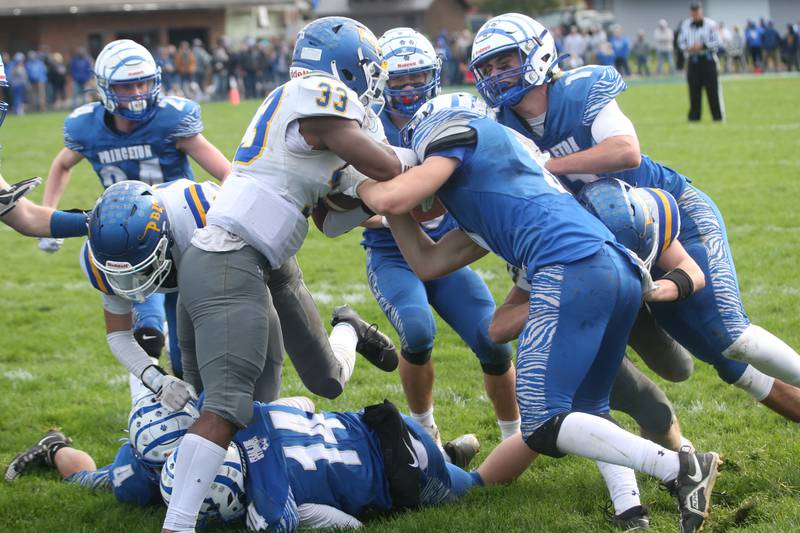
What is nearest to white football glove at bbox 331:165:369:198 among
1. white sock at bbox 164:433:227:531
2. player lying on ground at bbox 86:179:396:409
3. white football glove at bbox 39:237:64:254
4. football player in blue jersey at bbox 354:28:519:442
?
player lying on ground at bbox 86:179:396:409

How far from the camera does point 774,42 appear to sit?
96.0 feet

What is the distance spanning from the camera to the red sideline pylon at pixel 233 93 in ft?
89.4

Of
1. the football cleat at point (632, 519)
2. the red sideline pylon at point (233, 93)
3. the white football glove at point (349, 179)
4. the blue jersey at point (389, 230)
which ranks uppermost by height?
the white football glove at point (349, 179)

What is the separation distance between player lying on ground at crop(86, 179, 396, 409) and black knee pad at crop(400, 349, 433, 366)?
256 millimetres

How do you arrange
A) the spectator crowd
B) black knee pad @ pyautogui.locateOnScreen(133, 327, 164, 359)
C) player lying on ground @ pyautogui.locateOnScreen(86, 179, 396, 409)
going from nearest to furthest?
player lying on ground @ pyautogui.locateOnScreen(86, 179, 396, 409)
black knee pad @ pyautogui.locateOnScreen(133, 327, 164, 359)
the spectator crowd

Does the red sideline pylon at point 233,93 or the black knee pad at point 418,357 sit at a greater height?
the black knee pad at point 418,357

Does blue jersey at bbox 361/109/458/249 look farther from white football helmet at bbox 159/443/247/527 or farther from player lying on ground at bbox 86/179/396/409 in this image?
white football helmet at bbox 159/443/247/527

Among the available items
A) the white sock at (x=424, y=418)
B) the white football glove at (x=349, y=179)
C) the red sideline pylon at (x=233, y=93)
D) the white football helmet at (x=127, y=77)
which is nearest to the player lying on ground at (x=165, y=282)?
the white sock at (x=424, y=418)

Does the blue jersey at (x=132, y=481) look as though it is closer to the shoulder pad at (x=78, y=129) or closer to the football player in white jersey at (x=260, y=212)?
the football player in white jersey at (x=260, y=212)

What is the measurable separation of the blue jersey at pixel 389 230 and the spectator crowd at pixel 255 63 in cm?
2321

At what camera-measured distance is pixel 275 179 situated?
3.55 m

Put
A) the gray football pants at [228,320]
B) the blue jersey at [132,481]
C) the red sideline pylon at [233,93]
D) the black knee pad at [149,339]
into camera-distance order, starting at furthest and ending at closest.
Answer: the red sideline pylon at [233,93]
the black knee pad at [149,339]
the blue jersey at [132,481]
the gray football pants at [228,320]

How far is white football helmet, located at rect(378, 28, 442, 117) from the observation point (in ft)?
15.4

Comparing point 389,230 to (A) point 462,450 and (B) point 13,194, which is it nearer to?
(A) point 462,450
